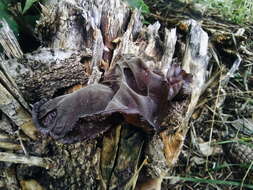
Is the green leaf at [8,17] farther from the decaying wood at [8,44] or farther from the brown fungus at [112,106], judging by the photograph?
the brown fungus at [112,106]

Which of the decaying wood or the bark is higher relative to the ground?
the decaying wood

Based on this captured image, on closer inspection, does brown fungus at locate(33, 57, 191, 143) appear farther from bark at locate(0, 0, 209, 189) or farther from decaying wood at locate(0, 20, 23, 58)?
decaying wood at locate(0, 20, 23, 58)

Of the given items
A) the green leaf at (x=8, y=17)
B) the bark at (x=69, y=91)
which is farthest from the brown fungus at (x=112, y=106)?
the green leaf at (x=8, y=17)

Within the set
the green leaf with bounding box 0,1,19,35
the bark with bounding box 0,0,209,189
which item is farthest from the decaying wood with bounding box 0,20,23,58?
the green leaf with bounding box 0,1,19,35

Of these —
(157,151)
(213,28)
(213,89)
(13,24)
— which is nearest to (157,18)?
(213,28)

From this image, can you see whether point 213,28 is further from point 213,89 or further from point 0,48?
point 0,48

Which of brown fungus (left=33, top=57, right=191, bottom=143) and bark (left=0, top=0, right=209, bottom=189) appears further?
bark (left=0, top=0, right=209, bottom=189)
